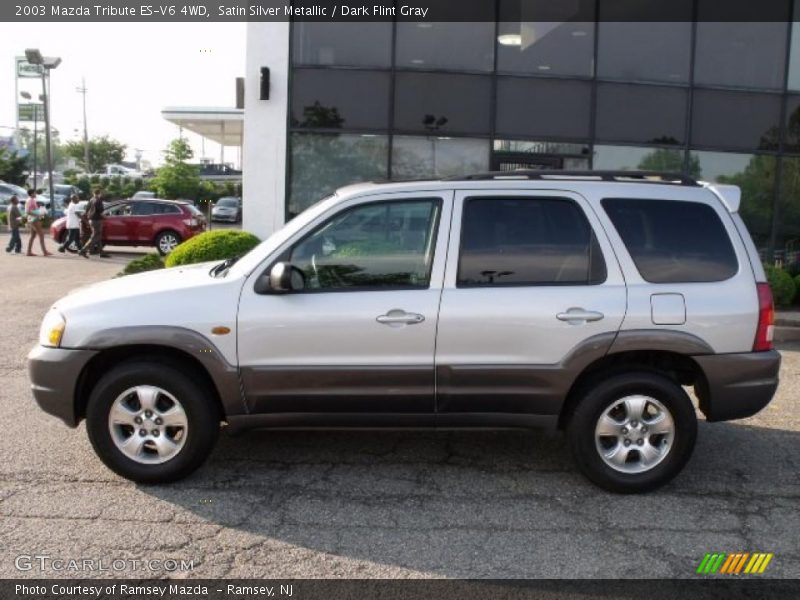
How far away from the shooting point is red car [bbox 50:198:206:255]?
20.4 metres

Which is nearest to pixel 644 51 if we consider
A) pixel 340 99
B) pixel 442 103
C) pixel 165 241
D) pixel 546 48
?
pixel 546 48

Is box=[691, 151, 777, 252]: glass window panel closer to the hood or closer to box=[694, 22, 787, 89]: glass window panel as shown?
box=[694, 22, 787, 89]: glass window panel

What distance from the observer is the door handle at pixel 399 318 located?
4676 mm

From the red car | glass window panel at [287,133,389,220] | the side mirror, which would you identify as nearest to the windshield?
the side mirror

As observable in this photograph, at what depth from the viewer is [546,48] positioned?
13555 millimetres

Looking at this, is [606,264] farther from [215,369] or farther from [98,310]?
[98,310]

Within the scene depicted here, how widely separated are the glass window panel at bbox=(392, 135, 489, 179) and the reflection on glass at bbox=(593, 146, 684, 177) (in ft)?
6.36

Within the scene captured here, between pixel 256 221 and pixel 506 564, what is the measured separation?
10479 mm

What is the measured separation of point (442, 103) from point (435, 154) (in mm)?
828

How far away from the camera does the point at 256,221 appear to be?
1367 cm

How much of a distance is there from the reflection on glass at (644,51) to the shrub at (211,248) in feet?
21.7

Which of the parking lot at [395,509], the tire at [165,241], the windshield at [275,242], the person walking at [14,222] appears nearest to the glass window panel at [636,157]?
the parking lot at [395,509]

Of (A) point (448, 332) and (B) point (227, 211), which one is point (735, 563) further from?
(B) point (227, 211)

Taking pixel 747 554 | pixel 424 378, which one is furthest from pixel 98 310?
pixel 747 554
